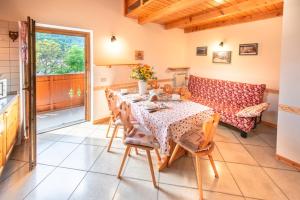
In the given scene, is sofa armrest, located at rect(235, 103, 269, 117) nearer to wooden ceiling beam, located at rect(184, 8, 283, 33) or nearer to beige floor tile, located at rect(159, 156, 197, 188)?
beige floor tile, located at rect(159, 156, 197, 188)

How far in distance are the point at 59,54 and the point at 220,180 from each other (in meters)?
4.22

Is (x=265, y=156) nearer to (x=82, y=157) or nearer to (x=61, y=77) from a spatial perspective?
(x=82, y=157)

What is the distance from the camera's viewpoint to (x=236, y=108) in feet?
13.4

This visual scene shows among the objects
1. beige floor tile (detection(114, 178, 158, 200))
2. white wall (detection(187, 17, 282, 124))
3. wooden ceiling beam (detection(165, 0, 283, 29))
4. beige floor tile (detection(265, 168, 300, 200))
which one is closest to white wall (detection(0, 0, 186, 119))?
wooden ceiling beam (detection(165, 0, 283, 29))

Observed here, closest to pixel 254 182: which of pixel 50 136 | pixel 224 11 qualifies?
pixel 224 11

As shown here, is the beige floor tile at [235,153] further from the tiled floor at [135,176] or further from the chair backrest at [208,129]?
the chair backrest at [208,129]

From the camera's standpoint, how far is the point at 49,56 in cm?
443

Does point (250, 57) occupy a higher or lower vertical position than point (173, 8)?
lower

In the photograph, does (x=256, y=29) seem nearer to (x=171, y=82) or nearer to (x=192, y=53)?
(x=192, y=53)

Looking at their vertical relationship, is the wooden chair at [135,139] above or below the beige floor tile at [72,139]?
above

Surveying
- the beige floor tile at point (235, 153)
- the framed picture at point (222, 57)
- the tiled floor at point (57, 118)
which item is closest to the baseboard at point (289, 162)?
the beige floor tile at point (235, 153)

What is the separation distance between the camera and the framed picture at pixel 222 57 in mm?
4842

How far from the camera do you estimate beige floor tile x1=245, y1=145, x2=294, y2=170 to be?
8.62 ft

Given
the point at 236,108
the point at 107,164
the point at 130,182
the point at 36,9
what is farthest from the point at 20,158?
the point at 236,108
